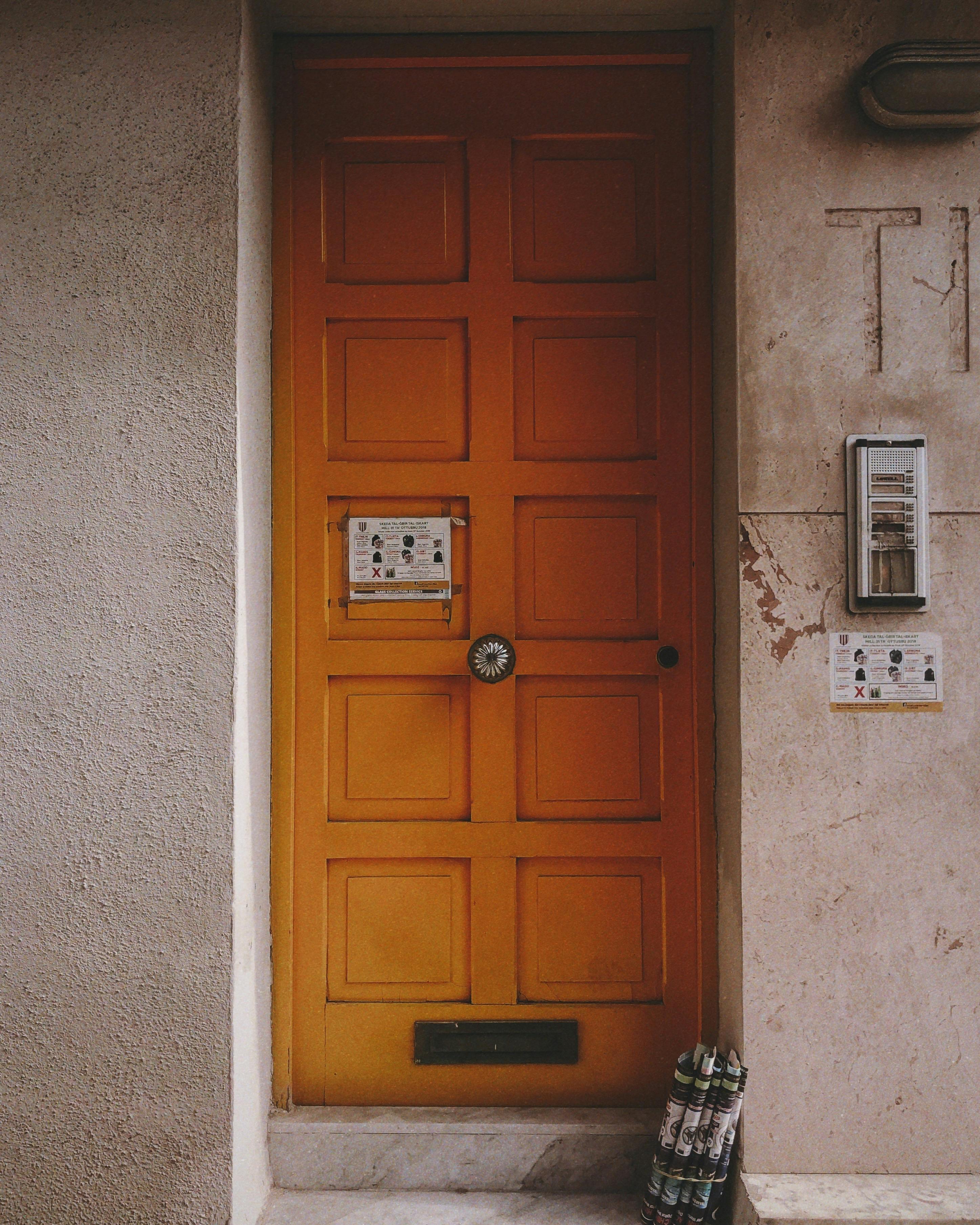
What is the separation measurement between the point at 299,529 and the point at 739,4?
5.88 feet

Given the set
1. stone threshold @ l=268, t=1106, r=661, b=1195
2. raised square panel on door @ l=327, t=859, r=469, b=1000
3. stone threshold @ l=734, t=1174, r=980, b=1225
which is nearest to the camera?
stone threshold @ l=734, t=1174, r=980, b=1225

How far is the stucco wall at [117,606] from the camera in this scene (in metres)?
1.92

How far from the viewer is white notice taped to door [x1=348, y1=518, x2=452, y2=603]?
2270 mm

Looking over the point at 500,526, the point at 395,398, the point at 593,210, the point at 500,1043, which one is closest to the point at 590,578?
the point at 500,526

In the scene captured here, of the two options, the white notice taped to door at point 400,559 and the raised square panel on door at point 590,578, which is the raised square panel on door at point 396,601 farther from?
the raised square panel on door at point 590,578

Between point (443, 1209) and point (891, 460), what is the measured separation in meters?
2.22

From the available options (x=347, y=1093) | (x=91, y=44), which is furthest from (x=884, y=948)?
(x=91, y=44)

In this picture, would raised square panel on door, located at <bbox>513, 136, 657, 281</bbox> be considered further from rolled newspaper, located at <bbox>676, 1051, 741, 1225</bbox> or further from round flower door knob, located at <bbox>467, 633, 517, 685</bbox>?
rolled newspaper, located at <bbox>676, 1051, 741, 1225</bbox>

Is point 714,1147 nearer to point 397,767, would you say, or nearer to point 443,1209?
point 443,1209

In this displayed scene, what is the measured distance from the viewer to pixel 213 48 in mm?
1987

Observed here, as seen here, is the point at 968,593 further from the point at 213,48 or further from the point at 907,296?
the point at 213,48

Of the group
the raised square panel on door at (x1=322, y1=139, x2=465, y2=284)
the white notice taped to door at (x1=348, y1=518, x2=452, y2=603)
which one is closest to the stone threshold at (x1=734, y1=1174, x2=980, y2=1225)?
the white notice taped to door at (x1=348, y1=518, x2=452, y2=603)

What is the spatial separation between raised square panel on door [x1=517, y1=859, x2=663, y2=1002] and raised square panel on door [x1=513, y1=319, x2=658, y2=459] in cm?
118

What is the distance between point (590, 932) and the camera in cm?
224
